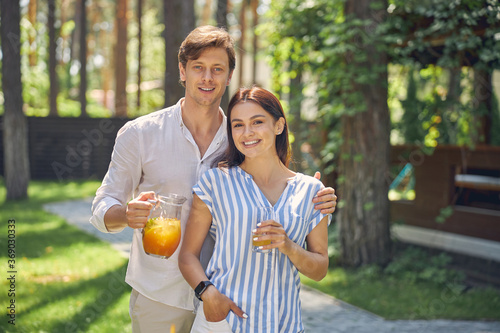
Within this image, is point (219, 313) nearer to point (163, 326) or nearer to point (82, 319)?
point (163, 326)

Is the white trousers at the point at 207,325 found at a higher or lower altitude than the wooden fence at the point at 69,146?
higher

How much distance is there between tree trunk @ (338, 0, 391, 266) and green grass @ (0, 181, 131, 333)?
2698 millimetres

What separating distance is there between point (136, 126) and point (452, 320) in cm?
391

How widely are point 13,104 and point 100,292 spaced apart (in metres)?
7.32

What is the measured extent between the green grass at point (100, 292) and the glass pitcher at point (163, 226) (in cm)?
265

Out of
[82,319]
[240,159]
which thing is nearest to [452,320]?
[82,319]

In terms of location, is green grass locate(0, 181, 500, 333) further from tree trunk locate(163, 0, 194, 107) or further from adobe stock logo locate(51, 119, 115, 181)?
adobe stock logo locate(51, 119, 115, 181)

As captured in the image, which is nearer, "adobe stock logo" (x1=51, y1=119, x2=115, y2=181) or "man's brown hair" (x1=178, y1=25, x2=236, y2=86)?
"man's brown hair" (x1=178, y1=25, x2=236, y2=86)

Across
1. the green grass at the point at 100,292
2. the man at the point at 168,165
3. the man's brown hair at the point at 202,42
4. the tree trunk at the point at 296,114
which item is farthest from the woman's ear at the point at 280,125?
the tree trunk at the point at 296,114

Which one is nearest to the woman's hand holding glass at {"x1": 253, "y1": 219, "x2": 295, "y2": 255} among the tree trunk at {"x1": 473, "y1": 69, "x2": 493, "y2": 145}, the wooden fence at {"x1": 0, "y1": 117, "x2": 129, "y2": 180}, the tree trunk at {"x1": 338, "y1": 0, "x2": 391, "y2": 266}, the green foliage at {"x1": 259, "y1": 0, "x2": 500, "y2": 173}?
the green foliage at {"x1": 259, "y1": 0, "x2": 500, "y2": 173}

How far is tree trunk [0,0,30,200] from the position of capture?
37.1 feet

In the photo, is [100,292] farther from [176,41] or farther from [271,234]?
[176,41]

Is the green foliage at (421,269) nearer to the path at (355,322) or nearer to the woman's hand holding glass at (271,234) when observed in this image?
the path at (355,322)

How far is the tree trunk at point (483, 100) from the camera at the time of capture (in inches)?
306
